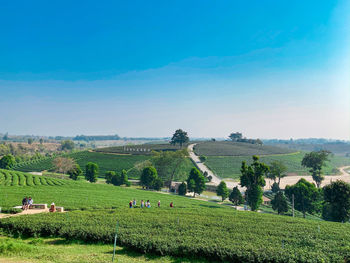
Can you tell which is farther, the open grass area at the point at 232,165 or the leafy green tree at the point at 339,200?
the open grass area at the point at 232,165

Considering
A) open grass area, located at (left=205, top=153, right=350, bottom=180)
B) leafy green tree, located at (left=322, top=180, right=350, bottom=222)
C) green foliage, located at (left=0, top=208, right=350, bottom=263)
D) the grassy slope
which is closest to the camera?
the grassy slope

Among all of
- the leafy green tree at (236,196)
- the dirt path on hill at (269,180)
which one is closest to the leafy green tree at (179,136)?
the dirt path on hill at (269,180)

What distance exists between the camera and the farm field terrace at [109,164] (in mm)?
92312

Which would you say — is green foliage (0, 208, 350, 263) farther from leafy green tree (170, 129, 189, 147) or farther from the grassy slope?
leafy green tree (170, 129, 189, 147)

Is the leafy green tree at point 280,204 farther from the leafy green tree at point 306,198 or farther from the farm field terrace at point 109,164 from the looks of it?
A: the farm field terrace at point 109,164

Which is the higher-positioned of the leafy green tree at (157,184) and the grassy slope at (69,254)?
the grassy slope at (69,254)

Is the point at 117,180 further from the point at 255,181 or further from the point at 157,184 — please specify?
the point at 255,181

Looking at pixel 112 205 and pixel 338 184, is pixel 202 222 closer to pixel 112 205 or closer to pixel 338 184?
pixel 112 205

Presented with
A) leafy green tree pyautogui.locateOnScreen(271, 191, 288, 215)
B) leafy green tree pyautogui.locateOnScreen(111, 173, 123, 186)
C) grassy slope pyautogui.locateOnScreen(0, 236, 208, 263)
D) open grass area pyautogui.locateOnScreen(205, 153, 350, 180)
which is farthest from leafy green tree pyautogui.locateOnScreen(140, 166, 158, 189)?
grassy slope pyautogui.locateOnScreen(0, 236, 208, 263)

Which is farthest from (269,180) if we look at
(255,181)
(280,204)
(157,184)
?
(157,184)

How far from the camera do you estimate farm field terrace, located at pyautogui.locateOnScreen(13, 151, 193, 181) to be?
92.3 meters

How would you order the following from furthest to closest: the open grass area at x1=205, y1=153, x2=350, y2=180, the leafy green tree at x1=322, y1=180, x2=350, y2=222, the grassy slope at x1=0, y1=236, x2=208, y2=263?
the open grass area at x1=205, y1=153, x2=350, y2=180 < the leafy green tree at x1=322, y1=180, x2=350, y2=222 < the grassy slope at x1=0, y1=236, x2=208, y2=263

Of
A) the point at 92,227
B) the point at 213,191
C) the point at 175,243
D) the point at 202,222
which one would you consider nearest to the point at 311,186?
the point at 213,191

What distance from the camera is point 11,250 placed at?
49.0 ft
